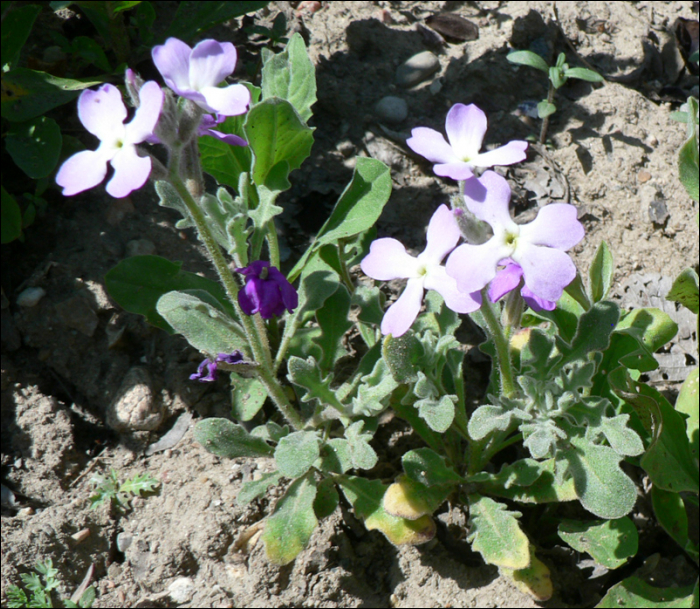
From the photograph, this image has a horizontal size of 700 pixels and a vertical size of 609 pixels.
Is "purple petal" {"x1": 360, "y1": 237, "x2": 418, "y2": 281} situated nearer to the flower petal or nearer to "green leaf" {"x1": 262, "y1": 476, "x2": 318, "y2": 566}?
the flower petal

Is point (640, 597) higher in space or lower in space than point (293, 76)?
lower

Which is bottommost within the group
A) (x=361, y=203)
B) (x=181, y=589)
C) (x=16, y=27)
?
(x=181, y=589)

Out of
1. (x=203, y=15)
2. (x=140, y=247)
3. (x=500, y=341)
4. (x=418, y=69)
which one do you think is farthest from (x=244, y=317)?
(x=418, y=69)

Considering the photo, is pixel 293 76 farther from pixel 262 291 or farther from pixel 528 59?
pixel 528 59

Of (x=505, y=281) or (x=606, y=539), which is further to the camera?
(x=606, y=539)

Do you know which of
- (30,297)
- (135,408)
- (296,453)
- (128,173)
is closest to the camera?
(128,173)

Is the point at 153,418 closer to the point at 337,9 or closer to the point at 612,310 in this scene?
the point at 612,310

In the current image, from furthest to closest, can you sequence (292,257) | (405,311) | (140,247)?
1. (292,257)
2. (140,247)
3. (405,311)
